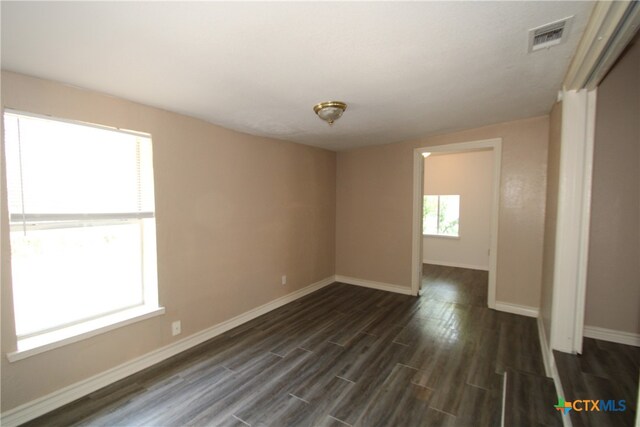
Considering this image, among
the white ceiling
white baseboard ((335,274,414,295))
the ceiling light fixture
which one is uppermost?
the white ceiling

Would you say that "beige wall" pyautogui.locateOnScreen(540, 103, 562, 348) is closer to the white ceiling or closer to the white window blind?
the white ceiling

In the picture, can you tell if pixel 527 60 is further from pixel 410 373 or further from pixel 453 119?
pixel 410 373

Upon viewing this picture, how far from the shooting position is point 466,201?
19.7 feet

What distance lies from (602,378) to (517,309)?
1.74 meters

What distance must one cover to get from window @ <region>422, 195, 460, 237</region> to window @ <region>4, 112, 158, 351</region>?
19.0ft

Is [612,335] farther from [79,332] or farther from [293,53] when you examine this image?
[79,332]

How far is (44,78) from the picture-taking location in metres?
1.90

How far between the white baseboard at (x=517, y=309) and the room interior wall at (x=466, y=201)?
2335 mm

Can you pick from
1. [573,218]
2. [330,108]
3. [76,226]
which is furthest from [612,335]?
[76,226]

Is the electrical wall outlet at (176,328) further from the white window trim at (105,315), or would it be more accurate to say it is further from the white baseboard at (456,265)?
the white baseboard at (456,265)

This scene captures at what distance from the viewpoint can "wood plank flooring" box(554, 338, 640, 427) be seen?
155 centimetres

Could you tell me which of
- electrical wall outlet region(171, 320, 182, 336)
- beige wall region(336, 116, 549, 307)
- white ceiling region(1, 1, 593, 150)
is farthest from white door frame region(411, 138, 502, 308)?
electrical wall outlet region(171, 320, 182, 336)

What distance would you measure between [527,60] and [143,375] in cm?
377

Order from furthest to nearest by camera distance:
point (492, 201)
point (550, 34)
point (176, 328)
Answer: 1. point (492, 201)
2. point (176, 328)
3. point (550, 34)
